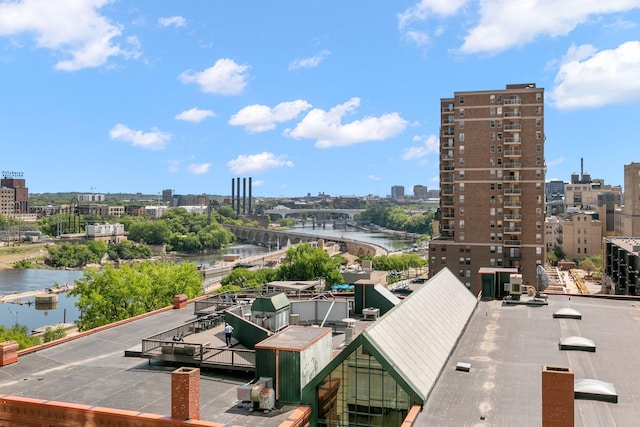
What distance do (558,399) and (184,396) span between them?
1001cm

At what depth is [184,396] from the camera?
15.7 meters

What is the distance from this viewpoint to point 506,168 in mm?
70562

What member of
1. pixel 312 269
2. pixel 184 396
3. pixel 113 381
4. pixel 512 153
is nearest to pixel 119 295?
pixel 113 381

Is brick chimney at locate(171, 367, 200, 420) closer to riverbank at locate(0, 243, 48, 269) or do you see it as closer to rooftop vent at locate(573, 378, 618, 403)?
rooftop vent at locate(573, 378, 618, 403)

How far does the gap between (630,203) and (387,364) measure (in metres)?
101

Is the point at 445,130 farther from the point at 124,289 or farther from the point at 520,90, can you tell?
the point at 124,289

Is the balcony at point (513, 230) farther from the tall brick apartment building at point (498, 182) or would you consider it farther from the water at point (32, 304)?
the water at point (32, 304)

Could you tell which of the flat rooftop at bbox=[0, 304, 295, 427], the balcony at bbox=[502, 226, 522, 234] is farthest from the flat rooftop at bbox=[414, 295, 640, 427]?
the balcony at bbox=[502, 226, 522, 234]

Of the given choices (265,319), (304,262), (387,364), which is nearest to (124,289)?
(265,319)

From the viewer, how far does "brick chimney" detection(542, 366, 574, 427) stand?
13195mm

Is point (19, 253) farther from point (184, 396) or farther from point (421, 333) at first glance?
point (421, 333)

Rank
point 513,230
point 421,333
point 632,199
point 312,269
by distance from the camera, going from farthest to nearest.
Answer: point 632,199 < point 312,269 < point 513,230 < point 421,333

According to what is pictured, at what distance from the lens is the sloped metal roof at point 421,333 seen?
16.3m

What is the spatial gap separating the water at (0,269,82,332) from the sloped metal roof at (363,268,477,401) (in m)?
48.8
